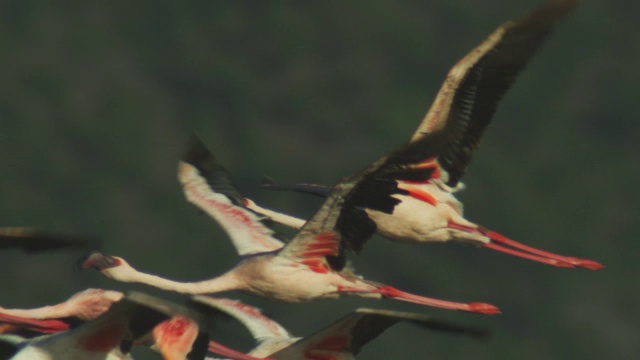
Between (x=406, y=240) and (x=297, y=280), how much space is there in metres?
1.78

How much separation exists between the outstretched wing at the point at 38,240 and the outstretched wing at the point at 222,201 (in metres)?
2.18

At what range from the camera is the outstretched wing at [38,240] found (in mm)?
20000

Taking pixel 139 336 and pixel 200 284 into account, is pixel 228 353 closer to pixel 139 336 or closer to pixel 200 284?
pixel 200 284

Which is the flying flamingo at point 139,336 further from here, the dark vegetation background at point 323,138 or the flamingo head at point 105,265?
the dark vegetation background at point 323,138

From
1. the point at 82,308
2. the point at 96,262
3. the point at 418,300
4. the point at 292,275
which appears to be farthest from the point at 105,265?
the point at 418,300

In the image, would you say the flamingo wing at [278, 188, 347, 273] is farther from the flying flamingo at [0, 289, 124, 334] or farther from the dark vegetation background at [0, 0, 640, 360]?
the dark vegetation background at [0, 0, 640, 360]

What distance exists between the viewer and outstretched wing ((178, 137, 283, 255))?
2203 centimetres

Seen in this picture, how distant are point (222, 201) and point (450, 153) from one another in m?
2.56

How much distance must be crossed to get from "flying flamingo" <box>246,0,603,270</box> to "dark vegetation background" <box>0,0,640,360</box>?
753 inches

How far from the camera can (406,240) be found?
70.1ft

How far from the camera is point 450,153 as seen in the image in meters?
21.4

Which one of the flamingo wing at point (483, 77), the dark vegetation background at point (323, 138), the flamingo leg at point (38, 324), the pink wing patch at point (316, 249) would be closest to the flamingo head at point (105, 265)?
the flamingo leg at point (38, 324)

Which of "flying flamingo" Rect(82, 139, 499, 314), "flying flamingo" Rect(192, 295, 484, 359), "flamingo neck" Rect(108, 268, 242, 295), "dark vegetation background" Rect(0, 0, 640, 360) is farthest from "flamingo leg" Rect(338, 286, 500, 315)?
"dark vegetation background" Rect(0, 0, 640, 360)

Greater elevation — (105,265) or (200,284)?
(200,284)
